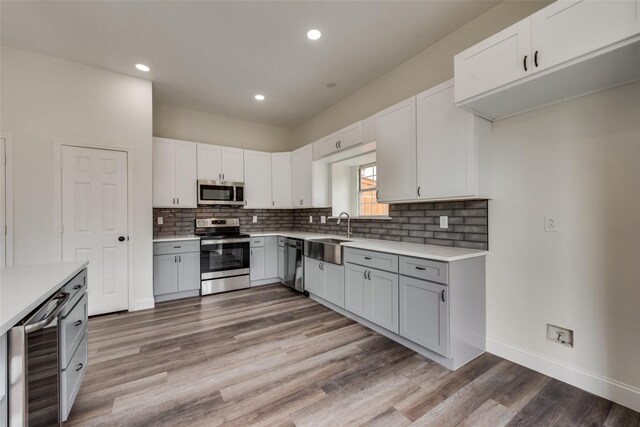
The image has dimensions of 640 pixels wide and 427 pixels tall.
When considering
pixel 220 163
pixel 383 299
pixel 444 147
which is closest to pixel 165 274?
pixel 220 163

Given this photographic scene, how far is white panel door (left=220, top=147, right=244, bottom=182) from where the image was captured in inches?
176

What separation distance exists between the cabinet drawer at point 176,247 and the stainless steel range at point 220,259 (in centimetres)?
10

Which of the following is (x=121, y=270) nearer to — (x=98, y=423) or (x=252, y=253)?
(x=252, y=253)

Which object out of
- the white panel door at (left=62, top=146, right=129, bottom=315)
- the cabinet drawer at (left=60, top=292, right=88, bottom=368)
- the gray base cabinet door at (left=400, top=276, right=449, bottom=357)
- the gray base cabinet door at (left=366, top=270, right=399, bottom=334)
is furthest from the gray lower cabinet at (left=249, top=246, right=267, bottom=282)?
the gray base cabinet door at (left=400, top=276, right=449, bottom=357)

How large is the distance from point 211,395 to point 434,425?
1.44 m

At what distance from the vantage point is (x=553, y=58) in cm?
157

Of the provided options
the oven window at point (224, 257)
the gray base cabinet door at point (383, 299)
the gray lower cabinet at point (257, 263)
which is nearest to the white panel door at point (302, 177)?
the gray lower cabinet at point (257, 263)

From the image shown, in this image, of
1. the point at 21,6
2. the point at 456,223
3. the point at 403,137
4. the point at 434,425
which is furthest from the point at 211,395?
the point at 21,6

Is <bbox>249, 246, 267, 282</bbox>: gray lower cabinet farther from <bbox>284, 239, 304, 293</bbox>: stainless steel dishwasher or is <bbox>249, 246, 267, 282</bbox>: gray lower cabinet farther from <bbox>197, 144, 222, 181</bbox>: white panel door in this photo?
<bbox>197, 144, 222, 181</bbox>: white panel door

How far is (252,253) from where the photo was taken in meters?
4.46

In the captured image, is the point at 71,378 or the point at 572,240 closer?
the point at 71,378

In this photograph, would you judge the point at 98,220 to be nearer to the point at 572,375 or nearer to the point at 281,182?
the point at 281,182

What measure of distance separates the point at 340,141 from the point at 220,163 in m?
2.07

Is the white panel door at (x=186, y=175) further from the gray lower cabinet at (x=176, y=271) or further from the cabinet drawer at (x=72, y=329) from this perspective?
the cabinet drawer at (x=72, y=329)
